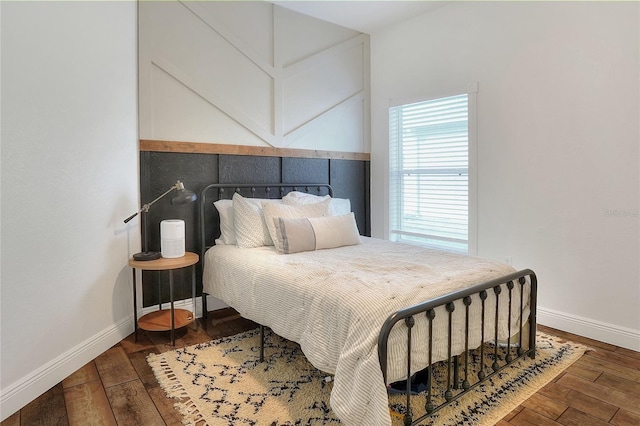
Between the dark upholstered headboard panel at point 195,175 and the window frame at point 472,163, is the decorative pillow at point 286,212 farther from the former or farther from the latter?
the window frame at point 472,163

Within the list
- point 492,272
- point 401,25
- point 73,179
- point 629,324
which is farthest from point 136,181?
point 629,324

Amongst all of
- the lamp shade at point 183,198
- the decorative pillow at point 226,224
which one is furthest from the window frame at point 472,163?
the lamp shade at point 183,198

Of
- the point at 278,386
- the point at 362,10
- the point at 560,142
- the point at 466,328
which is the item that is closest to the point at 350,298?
the point at 466,328

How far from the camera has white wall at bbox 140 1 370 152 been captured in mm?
3092

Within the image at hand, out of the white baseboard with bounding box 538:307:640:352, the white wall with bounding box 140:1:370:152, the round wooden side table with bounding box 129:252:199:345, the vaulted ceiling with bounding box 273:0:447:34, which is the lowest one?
the white baseboard with bounding box 538:307:640:352

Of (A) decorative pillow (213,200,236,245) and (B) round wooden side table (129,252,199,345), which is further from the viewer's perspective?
(A) decorative pillow (213,200,236,245)

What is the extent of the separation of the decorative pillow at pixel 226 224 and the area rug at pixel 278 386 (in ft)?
2.69

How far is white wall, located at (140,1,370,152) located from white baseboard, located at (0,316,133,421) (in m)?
1.48

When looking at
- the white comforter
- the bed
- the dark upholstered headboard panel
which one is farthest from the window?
the white comforter

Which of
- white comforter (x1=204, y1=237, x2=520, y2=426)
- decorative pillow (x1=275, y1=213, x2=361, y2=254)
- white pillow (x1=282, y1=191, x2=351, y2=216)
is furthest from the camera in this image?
white pillow (x1=282, y1=191, x2=351, y2=216)

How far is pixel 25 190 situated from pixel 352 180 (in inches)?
121

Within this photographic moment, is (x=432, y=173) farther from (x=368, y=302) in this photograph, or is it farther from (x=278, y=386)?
(x=278, y=386)

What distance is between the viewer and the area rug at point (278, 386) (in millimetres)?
1912

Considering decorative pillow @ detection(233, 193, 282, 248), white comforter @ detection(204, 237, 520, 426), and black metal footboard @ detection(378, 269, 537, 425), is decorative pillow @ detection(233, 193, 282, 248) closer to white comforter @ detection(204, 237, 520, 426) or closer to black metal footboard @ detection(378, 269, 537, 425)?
white comforter @ detection(204, 237, 520, 426)
